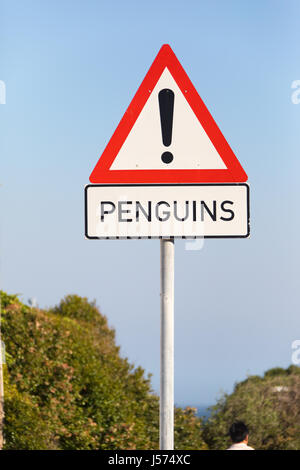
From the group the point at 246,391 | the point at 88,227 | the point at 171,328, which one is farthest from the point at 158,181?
the point at 246,391

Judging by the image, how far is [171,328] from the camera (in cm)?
298

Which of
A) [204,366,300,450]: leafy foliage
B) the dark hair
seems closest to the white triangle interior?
the dark hair

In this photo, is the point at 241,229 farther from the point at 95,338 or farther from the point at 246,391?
the point at 246,391

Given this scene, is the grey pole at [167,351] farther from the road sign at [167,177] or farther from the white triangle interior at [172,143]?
the white triangle interior at [172,143]

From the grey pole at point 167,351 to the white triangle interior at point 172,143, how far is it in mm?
498

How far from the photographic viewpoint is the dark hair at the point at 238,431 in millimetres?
5463

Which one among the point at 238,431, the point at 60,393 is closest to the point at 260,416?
the point at 60,393

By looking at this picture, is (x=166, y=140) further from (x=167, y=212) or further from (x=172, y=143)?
(x=167, y=212)

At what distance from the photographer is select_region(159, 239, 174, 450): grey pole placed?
293 centimetres

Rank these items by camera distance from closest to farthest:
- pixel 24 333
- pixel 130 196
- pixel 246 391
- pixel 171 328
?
1. pixel 171 328
2. pixel 130 196
3. pixel 24 333
4. pixel 246 391

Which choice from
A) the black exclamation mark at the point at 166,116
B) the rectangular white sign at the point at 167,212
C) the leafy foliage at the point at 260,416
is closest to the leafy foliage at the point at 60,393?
the leafy foliage at the point at 260,416

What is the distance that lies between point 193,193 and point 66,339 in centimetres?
886

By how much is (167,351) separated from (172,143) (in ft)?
3.39

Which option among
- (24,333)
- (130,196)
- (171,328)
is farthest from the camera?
(24,333)
